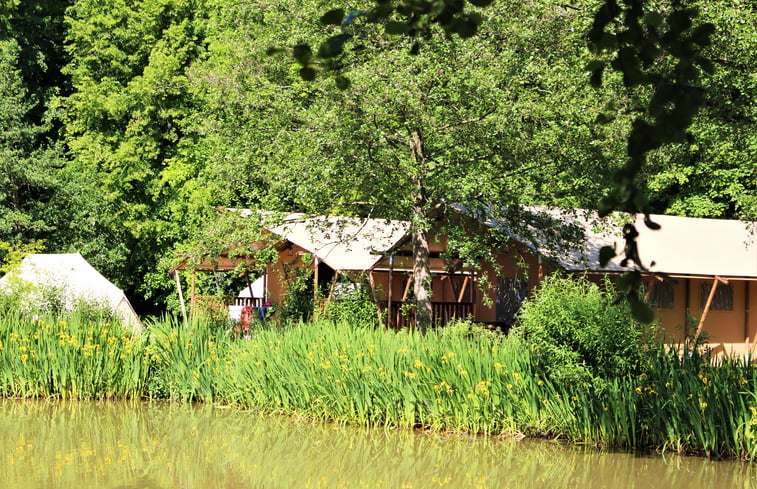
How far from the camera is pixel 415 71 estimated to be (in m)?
15.9

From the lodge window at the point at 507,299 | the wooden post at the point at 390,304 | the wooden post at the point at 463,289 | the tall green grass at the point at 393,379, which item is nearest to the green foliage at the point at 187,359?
the tall green grass at the point at 393,379

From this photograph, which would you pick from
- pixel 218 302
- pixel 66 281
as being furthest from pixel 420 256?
pixel 66 281

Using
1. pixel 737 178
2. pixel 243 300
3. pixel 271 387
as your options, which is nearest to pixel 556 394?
pixel 271 387

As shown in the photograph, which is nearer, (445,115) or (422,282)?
(445,115)

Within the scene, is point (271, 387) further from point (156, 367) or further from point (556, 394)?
point (556, 394)

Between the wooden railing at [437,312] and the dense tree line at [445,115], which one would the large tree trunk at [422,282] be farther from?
the wooden railing at [437,312]

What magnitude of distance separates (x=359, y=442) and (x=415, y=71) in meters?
6.50

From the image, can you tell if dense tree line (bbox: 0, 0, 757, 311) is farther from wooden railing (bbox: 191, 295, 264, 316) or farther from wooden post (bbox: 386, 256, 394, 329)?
wooden railing (bbox: 191, 295, 264, 316)

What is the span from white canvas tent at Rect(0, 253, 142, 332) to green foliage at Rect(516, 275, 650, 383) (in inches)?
447

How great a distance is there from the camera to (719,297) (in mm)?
24250

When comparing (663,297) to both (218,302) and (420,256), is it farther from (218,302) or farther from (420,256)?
(218,302)

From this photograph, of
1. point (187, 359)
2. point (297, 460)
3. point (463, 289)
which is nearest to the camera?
point (297, 460)

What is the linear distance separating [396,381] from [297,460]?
1.98 meters

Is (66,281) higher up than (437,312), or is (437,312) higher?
(66,281)
